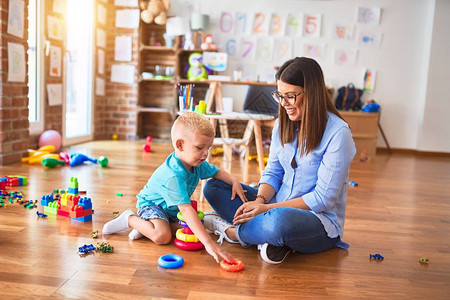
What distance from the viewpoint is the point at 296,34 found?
5484 mm

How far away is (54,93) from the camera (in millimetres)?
4254

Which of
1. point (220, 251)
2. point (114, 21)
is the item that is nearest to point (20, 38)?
point (114, 21)

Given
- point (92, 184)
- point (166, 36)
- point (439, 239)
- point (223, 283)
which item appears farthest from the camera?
point (166, 36)

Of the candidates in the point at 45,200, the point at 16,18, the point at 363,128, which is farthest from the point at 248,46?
the point at 45,200

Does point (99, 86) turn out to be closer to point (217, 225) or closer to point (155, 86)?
point (155, 86)

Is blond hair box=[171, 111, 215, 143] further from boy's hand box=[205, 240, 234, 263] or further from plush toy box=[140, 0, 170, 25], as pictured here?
plush toy box=[140, 0, 170, 25]

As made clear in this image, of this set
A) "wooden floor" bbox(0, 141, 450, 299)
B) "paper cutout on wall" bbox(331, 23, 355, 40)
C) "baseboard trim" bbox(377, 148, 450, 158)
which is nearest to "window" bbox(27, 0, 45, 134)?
"wooden floor" bbox(0, 141, 450, 299)

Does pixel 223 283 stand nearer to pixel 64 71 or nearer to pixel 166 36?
pixel 64 71

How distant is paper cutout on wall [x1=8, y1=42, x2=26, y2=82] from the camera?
3312mm

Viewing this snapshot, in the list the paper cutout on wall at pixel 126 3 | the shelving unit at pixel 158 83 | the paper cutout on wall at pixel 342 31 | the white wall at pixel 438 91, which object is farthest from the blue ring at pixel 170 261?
the white wall at pixel 438 91

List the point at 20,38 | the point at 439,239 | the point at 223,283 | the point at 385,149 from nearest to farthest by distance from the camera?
the point at 223,283 → the point at 439,239 → the point at 20,38 → the point at 385,149

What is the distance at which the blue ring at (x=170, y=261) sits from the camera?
4.92ft

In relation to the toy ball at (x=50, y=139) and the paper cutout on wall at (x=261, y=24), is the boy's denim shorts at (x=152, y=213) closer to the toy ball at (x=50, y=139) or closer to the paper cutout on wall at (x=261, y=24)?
the toy ball at (x=50, y=139)

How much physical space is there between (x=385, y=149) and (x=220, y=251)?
4633 mm
